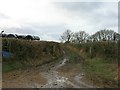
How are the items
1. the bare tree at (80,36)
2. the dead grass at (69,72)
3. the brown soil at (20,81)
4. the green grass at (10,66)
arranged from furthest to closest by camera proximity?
the bare tree at (80,36) → the green grass at (10,66) → the dead grass at (69,72) → the brown soil at (20,81)

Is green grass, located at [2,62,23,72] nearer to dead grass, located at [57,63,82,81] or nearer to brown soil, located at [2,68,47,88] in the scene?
brown soil, located at [2,68,47,88]

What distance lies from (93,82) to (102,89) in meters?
2.63

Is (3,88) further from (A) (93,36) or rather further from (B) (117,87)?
(A) (93,36)

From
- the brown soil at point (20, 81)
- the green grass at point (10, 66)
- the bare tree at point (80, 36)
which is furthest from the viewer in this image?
the bare tree at point (80, 36)

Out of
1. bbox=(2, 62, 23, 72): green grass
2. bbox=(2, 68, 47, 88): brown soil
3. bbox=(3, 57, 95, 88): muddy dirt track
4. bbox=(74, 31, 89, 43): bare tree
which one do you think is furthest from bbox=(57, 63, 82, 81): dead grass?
bbox=(74, 31, 89, 43): bare tree

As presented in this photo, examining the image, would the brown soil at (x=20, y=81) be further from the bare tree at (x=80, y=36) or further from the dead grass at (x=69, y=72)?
the bare tree at (x=80, y=36)


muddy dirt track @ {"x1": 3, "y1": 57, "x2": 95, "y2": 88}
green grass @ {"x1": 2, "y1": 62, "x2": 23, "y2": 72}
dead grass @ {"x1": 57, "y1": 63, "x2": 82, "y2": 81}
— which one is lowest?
dead grass @ {"x1": 57, "y1": 63, "x2": 82, "y2": 81}

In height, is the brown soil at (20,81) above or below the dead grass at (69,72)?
above

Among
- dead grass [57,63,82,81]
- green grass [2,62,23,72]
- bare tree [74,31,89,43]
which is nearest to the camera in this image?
dead grass [57,63,82,81]

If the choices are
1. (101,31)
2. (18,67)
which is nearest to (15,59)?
(18,67)

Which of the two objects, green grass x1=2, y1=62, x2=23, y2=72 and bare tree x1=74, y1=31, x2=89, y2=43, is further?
bare tree x1=74, y1=31, x2=89, y2=43

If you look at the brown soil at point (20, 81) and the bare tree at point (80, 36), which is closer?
the brown soil at point (20, 81)

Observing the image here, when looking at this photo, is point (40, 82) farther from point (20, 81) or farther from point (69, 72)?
point (69, 72)

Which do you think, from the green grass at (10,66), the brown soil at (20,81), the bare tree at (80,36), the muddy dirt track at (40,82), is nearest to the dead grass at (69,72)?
the muddy dirt track at (40,82)
